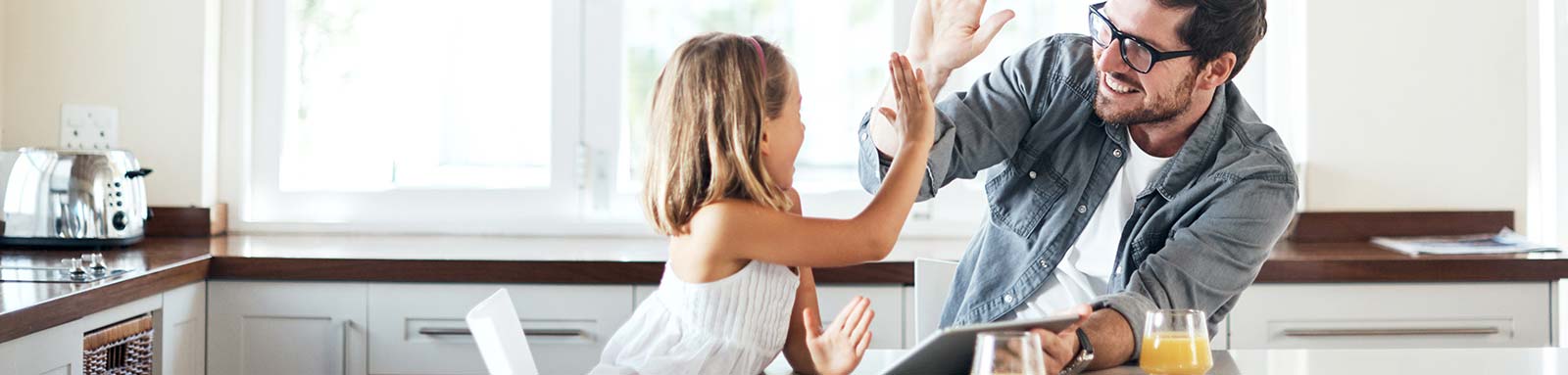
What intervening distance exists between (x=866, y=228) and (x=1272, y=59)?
1.91 meters

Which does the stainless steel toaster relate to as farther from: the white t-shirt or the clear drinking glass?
the clear drinking glass

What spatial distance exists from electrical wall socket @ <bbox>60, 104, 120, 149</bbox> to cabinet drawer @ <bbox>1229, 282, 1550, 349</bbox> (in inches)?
96.5

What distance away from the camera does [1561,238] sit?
328 cm

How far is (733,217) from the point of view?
64.7 inches

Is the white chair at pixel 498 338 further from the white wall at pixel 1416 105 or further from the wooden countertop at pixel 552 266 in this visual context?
the white wall at pixel 1416 105

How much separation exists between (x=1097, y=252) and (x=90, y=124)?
2.31m

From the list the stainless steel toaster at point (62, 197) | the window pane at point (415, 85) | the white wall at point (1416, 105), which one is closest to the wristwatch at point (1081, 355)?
the white wall at point (1416, 105)

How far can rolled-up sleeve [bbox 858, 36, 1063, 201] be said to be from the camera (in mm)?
1907

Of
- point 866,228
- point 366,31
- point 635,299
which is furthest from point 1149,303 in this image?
point 366,31

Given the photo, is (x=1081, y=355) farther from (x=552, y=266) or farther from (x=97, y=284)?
(x=97, y=284)

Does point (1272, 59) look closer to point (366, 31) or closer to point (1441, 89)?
point (1441, 89)

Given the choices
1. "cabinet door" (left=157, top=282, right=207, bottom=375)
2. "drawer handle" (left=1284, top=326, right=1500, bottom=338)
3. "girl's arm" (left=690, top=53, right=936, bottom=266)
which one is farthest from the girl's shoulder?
"drawer handle" (left=1284, top=326, right=1500, bottom=338)

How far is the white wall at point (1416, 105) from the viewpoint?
315 cm

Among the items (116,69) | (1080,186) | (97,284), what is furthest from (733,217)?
(116,69)
